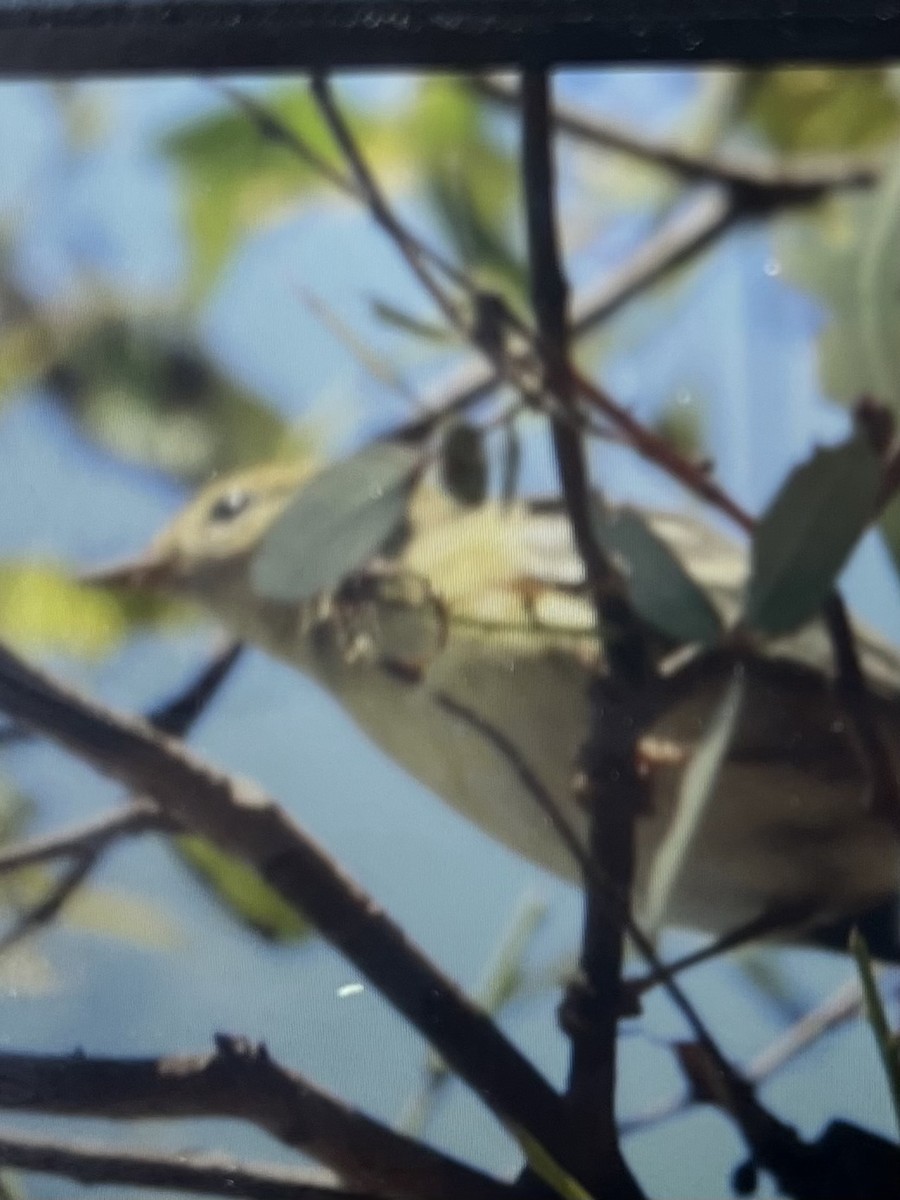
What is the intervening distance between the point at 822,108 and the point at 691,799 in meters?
0.15

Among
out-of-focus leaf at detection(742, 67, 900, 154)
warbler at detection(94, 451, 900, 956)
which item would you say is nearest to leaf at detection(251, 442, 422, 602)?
warbler at detection(94, 451, 900, 956)

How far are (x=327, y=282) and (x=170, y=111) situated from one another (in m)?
0.05

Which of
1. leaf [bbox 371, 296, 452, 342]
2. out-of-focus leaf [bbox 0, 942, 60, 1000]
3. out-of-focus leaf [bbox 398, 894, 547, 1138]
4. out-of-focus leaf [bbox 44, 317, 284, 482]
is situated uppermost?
out-of-focus leaf [bbox 44, 317, 284, 482]

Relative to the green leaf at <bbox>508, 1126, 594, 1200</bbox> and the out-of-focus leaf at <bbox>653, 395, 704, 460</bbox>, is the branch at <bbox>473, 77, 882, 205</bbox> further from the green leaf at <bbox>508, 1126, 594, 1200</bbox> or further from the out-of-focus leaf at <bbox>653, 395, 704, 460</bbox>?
the green leaf at <bbox>508, 1126, 594, 1200</bbox>

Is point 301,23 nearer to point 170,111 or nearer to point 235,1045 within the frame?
point 170,111

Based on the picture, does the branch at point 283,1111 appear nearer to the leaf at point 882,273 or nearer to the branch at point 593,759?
the branch at point 593,759

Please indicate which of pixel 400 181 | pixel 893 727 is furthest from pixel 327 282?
pixel 893 727

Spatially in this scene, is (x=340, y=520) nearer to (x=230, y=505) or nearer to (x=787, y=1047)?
(x=230, y=505)

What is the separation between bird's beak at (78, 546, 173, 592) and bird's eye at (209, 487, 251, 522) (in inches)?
0.6

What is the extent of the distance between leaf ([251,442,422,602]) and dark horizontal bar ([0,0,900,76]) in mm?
85

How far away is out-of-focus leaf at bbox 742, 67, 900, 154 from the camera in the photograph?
0.29 m

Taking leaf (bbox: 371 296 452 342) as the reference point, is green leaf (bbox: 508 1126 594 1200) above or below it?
below

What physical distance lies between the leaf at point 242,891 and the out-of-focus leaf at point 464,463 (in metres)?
0.09

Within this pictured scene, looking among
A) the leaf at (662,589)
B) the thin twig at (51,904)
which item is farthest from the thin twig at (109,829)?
the leaf at (662,589)
